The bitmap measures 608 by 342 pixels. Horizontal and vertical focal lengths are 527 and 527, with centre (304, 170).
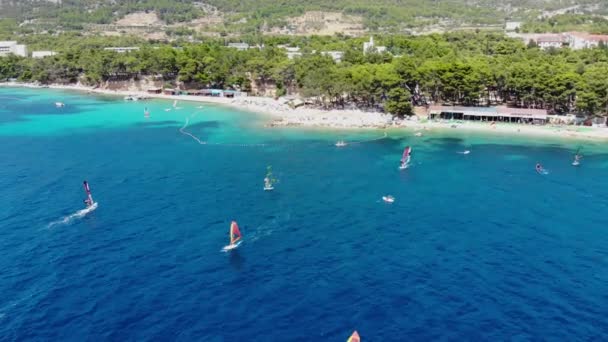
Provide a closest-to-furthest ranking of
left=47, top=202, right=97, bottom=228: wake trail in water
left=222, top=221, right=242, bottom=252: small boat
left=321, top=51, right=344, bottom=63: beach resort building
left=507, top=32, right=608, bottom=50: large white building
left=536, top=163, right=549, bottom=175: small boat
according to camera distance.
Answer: left=222, top=221, right=242, bottom=252: small boat
left=47, top=202, right=97, bottom=228: wake trail in water
left=536, top=163, right=549, bottom=175: small boat
left=321, top=51, right=344, bottom=63: beach resort building
left=507, top=32, right=608, bottom=50: large white building

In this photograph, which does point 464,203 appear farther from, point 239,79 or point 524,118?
point 239,79

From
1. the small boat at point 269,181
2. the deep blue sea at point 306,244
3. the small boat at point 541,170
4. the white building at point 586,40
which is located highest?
the white building at point 586,40

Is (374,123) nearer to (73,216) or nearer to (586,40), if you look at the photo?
(73,216)

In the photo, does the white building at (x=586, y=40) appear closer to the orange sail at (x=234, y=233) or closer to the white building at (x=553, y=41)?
the white building at (x=553, y=41)

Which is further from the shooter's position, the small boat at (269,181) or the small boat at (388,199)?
the small boat at (269,181)

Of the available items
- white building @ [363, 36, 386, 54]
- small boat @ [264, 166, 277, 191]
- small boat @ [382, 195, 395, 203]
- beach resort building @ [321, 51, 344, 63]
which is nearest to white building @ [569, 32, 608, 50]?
white building @ [363, 36, 386, 54]

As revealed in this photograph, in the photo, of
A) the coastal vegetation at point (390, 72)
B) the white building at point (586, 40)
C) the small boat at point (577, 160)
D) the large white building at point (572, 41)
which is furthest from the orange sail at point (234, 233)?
the white building at point (586, 40)

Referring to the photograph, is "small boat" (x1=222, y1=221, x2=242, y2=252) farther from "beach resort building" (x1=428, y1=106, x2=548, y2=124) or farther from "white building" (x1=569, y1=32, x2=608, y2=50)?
"white building" (x1=569, y1=32, x2=608, y2=50)

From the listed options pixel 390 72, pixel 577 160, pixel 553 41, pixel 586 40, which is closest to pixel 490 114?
pixel 390 72
